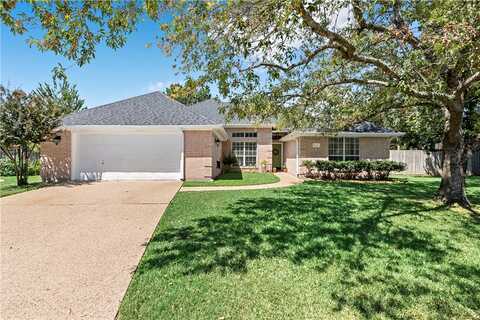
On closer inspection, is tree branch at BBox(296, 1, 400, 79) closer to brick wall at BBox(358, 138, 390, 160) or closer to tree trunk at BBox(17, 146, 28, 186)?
brick wall at BBox(358, 138, 390, 160)

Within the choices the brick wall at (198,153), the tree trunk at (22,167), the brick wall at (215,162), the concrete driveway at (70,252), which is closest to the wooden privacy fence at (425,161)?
the brick wall at (215,162)

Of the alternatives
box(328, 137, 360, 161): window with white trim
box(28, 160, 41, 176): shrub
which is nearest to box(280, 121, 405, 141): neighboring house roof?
box(328, 137, 360, 161): window with white trim

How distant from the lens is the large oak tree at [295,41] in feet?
14.7

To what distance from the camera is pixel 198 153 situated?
45.1 feet

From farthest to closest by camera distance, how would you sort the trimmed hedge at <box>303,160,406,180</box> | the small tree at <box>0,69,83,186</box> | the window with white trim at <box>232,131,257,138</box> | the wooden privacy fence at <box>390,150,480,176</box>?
1. the window with white trim at <box>232,131,257,138</box>
2. the wooden privacy fence at <box>390,150,480,176</box>
3. the trimmed hedge at <box>303,160,406,180</box>
4. the small tree at <box>0,69,83,186</box>

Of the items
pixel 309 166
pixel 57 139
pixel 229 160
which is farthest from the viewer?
pixel 229 160

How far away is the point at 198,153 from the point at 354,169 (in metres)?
9.51

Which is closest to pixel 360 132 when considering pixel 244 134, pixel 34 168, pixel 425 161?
pixel 425 161

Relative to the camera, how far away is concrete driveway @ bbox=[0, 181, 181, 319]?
3.08 meters

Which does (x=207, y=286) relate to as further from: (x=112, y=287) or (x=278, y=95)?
(x=278, y=95)

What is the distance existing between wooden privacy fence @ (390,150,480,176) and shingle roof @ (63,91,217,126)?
16.4m

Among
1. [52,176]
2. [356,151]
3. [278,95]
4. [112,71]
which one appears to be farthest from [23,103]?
[356,151]

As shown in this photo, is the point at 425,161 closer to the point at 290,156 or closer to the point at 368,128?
the point at 368,128

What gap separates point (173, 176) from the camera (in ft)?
45.4
